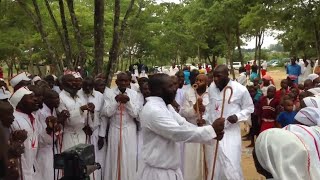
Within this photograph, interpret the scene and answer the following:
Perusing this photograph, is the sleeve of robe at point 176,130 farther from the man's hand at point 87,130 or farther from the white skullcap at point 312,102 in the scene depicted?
the man's hand at point 87,130

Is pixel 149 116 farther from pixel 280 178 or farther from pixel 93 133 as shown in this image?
pixel 93 133

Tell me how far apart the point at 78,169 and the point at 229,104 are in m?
3.54

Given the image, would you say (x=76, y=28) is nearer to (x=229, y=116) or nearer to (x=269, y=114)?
(x=269, y=114)

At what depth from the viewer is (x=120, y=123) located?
23.4 feet

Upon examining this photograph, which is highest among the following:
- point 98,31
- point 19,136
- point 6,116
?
point 98,31

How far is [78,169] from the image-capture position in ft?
11.5

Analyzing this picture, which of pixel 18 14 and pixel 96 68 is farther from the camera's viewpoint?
pixel 18 14

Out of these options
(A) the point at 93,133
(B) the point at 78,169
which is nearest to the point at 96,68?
(A) the point at 93,133

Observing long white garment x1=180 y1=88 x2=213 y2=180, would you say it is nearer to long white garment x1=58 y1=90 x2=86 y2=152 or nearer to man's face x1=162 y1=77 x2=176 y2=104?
long white garment x1=58 y1=90 x2=86 y2=152

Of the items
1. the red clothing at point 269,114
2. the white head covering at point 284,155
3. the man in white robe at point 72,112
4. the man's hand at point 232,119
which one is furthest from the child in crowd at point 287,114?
the white head covering at point 284,155

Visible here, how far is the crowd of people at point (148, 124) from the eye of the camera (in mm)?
4359

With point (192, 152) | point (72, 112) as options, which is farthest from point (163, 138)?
point (192, 152)

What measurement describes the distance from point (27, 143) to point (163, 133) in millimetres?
1733

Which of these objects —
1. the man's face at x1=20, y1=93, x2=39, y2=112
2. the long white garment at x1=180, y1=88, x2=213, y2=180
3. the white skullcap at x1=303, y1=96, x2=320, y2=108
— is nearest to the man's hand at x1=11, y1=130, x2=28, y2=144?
the man's face at x1=20, y1=93, x2=39, y2=112
